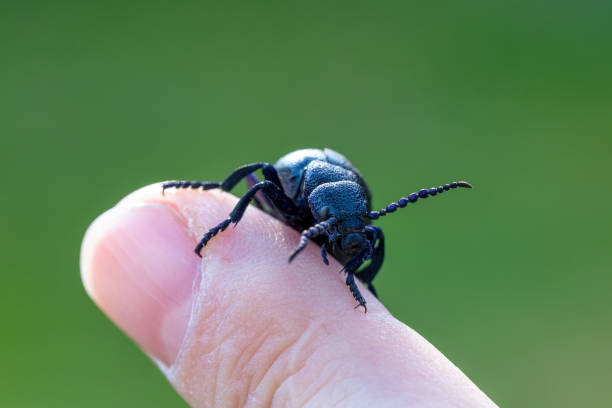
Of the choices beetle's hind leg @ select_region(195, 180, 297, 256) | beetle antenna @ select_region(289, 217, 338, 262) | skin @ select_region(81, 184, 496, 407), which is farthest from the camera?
beetle's hind leg @ select_region(195, 180, 297, 256)

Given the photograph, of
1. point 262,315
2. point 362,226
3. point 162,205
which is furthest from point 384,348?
point 162,205

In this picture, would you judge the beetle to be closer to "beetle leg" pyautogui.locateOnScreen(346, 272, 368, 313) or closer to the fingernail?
"beetle leg" pyautogui.locateOnScreen(346, 272, 368, 313)

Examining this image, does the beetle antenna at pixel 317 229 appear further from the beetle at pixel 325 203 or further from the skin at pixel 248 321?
the skin at pixel 248 321

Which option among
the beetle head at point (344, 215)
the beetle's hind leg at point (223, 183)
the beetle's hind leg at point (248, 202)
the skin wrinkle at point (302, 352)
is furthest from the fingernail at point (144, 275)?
the beetle head at point (344, 215)

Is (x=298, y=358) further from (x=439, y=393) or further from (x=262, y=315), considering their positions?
(x=439, y=393)

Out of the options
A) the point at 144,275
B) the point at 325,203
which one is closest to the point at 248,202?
the point at 325,203

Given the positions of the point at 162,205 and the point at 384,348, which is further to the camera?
the point at 162,205

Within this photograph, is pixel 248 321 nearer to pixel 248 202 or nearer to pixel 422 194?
pixel 248 202

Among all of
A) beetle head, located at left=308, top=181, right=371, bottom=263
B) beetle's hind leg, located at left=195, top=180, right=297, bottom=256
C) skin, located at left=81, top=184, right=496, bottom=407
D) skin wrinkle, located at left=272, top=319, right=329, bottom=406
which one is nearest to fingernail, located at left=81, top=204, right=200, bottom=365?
skin, located at left=81, top=184, right=496, bottom=407
